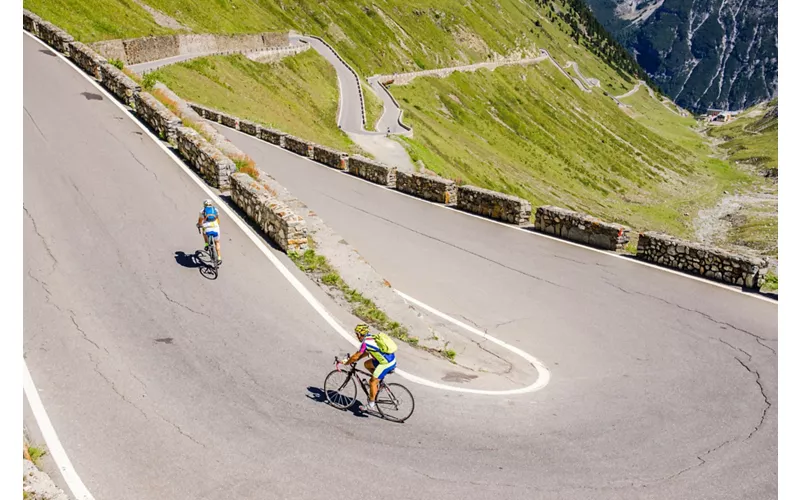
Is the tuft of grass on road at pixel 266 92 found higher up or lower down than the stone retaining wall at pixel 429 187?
higher up

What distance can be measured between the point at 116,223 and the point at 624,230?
1569 centimetres

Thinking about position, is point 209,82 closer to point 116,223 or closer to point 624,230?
point 116,223

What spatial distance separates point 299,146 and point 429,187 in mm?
10513

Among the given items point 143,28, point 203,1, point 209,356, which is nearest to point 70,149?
point 209,356

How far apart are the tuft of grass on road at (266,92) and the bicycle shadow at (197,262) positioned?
90.8 ft

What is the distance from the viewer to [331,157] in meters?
30.5

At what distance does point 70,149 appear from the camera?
1958 centimetres

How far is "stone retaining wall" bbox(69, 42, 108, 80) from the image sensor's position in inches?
1161

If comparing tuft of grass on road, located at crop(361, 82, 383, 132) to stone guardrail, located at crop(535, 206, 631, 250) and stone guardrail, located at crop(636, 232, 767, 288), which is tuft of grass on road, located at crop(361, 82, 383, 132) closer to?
stone guardrail, located at crop(535, 206, 631, 250)

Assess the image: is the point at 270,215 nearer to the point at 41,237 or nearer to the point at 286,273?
the point at 286,273

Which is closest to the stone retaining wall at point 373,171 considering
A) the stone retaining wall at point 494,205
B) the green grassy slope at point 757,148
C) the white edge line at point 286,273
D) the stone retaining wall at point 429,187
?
the stone retaining wall at point 429,187

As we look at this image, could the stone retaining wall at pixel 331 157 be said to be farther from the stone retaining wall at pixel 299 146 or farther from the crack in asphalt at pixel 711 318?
the crack in asphalt at pixel 711 318

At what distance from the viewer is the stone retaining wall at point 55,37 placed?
32656 millimetres

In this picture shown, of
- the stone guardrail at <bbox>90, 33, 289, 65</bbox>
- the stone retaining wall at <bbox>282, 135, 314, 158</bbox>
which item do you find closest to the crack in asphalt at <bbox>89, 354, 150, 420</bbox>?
the stone retaining wall at <bbox>282, 135, 314, 158</bbox>
